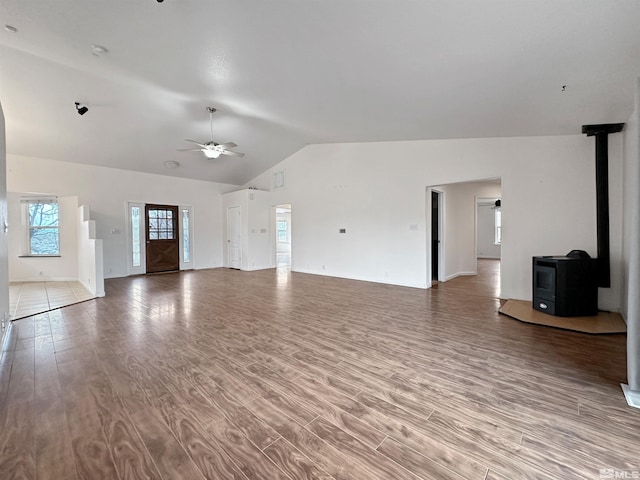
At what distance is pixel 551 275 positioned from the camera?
3.85m

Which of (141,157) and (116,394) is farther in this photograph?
(141,157)

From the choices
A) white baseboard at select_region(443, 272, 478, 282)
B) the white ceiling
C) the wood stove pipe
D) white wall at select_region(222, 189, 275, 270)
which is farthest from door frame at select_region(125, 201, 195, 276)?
the wood stove pipe

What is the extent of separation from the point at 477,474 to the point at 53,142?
8646 millimetres

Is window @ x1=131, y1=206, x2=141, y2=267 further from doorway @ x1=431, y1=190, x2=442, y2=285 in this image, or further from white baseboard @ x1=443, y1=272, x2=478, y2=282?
white baseboard @ x1=443, y1=272, x2=478, y2=282

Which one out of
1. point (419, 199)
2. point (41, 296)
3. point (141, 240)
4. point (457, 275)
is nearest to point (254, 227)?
point (141, 240)

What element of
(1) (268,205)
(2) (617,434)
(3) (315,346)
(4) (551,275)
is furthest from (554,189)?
(1) (268,205)

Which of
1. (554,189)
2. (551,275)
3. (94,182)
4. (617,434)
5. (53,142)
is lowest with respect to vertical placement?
(617,434)

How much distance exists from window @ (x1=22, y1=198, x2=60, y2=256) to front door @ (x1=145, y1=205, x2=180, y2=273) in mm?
2029

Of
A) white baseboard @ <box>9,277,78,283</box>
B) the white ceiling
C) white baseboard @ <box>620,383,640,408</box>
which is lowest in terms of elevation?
white baseboard @ <box>620,383,640,408</box>

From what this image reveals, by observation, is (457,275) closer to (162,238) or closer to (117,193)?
(162,238)

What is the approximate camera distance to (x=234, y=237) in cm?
927

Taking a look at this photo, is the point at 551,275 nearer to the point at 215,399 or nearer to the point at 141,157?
the point at 215,399

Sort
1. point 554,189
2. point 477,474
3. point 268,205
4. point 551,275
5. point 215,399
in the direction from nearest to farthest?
point 477,474, point 215,399, point 551,275, point 554,189, point 268,205

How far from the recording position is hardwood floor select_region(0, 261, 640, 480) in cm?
146
